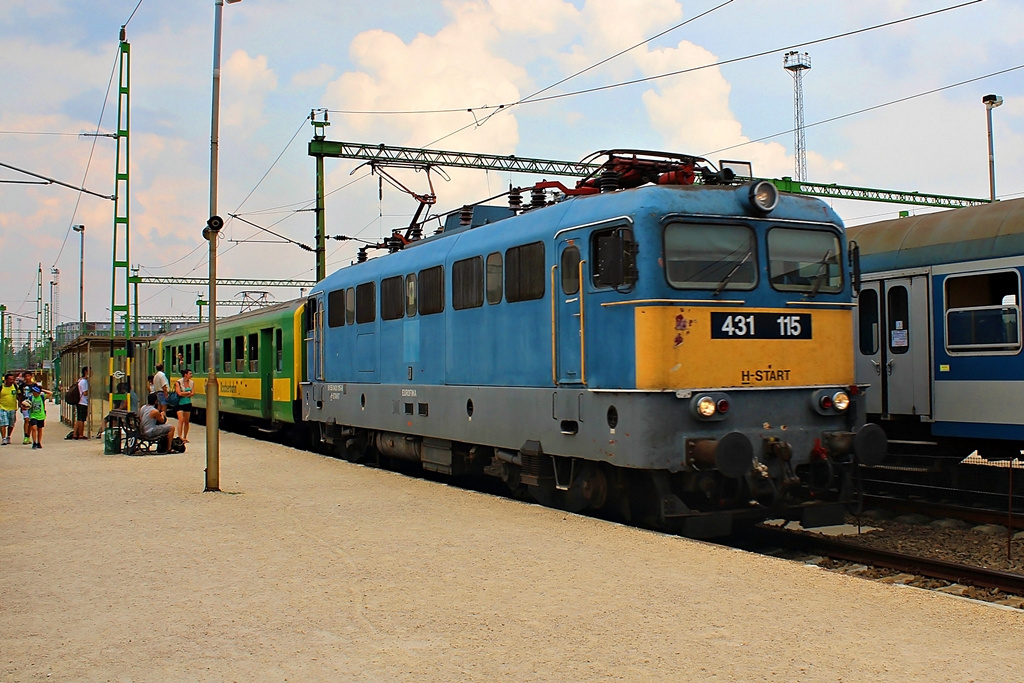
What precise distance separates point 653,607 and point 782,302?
437 centimetres

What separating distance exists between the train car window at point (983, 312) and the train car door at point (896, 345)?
0.35 m

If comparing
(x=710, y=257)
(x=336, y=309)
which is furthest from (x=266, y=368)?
(x=710, y=257)

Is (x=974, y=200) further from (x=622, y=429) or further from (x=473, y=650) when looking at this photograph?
(x=473, y=650)

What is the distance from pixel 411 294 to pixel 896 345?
21.5ft

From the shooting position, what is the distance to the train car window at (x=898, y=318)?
1289 cm

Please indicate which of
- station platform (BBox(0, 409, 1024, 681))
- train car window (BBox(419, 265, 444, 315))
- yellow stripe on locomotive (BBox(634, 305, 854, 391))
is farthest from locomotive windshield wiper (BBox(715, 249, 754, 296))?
train car window (BBox(419, 265, 444, 315))

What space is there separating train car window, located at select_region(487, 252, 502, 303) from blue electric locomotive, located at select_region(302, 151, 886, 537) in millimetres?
28

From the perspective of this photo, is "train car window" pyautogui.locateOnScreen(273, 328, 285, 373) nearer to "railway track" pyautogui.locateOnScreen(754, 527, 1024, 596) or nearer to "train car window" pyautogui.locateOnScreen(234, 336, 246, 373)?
"train car window" pyautogui.locateOnScreen(234, 336, 246, 373)

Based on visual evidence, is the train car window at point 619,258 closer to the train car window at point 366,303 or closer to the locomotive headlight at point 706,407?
the locomotive headlight at point 706,407

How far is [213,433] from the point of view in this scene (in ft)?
43.1

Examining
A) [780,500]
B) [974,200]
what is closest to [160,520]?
[780,500]

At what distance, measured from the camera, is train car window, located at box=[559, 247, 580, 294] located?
34.1 feet

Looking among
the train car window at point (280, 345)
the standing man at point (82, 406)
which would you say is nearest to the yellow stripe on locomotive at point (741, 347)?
the train car window at point (280, 345)

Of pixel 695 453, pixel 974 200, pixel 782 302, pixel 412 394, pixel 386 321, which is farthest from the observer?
pixel 974 200
